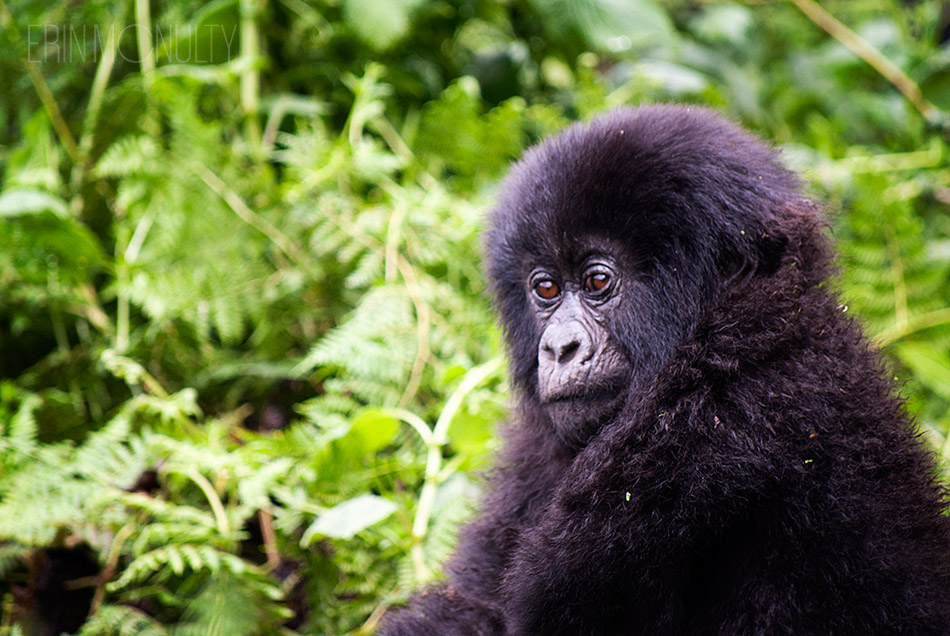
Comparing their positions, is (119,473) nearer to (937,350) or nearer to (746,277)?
(746,277)

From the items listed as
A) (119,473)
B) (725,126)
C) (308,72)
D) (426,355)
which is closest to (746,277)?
(725,126)

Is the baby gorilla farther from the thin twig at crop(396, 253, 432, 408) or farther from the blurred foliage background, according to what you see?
the thin twig at crop(396, 253, 432, 408)

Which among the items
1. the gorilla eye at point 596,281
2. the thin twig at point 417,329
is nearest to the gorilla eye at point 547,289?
the gorilla eye at point 596,281

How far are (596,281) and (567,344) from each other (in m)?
0.20

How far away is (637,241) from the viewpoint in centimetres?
214

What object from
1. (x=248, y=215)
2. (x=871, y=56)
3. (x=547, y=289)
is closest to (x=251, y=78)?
(x=248, y=215)

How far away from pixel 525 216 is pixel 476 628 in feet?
3.93

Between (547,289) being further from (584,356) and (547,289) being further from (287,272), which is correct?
(287,272)

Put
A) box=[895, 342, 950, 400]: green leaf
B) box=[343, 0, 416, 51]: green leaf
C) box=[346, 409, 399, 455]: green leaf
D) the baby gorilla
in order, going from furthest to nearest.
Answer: box=[343, 0, 416, 51]: green leaf
box=[895, 342, 950, 400]: green leaf
box=[346, 409, 399, 455]: green leaf
the baby gorilla

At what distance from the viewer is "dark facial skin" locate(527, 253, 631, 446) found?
2115 mm

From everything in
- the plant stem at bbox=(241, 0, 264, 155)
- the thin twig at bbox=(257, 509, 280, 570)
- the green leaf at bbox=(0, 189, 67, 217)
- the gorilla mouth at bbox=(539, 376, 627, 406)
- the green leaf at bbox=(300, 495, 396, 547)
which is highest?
the plant stem at bbox=(241, 0, 264, 155)

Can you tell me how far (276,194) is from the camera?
408 cm

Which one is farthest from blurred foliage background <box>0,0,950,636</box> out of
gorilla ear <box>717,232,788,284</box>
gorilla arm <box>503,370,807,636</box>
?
gorilla arm <box>503,370,807,636</box>

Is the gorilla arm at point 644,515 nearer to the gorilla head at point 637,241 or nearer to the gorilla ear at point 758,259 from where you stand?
the gorilla head at point 637,241
